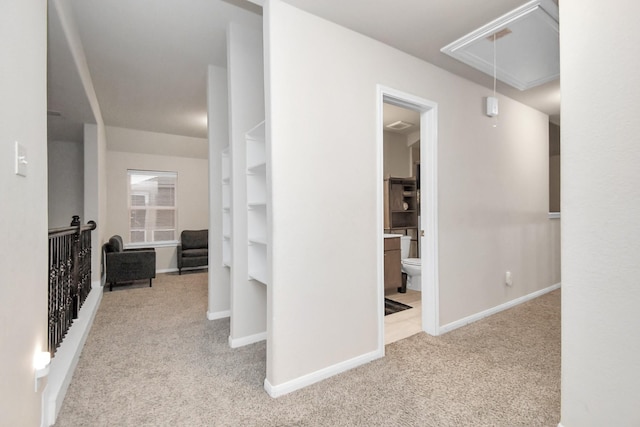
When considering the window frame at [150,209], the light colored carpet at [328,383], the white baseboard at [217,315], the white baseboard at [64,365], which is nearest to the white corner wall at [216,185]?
the white baseboard at [217,315]

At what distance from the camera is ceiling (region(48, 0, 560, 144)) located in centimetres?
201

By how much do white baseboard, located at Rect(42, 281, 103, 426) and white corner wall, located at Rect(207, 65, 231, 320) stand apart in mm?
1099

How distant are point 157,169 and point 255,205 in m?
4.44

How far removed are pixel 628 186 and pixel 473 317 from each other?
2159 mm

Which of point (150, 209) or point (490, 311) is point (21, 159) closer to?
point (490, 311)

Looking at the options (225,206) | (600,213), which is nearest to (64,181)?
(225,206)

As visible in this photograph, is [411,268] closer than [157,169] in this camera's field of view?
Yes

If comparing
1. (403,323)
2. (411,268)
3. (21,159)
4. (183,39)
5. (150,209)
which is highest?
(183,39)

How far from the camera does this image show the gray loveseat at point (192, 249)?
573 centimetres

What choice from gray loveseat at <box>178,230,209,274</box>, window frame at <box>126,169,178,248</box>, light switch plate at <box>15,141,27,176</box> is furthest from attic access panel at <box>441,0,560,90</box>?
window frame at <box>126,169,178,248</box>

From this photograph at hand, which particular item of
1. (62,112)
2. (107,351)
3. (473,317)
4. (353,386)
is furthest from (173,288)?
(473,317)

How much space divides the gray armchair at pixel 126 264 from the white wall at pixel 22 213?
11.0 ft

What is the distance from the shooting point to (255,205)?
2541mm

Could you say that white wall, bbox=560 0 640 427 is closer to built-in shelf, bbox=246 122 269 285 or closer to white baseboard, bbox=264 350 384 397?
white baseboard, bbox=264 350 384 397
